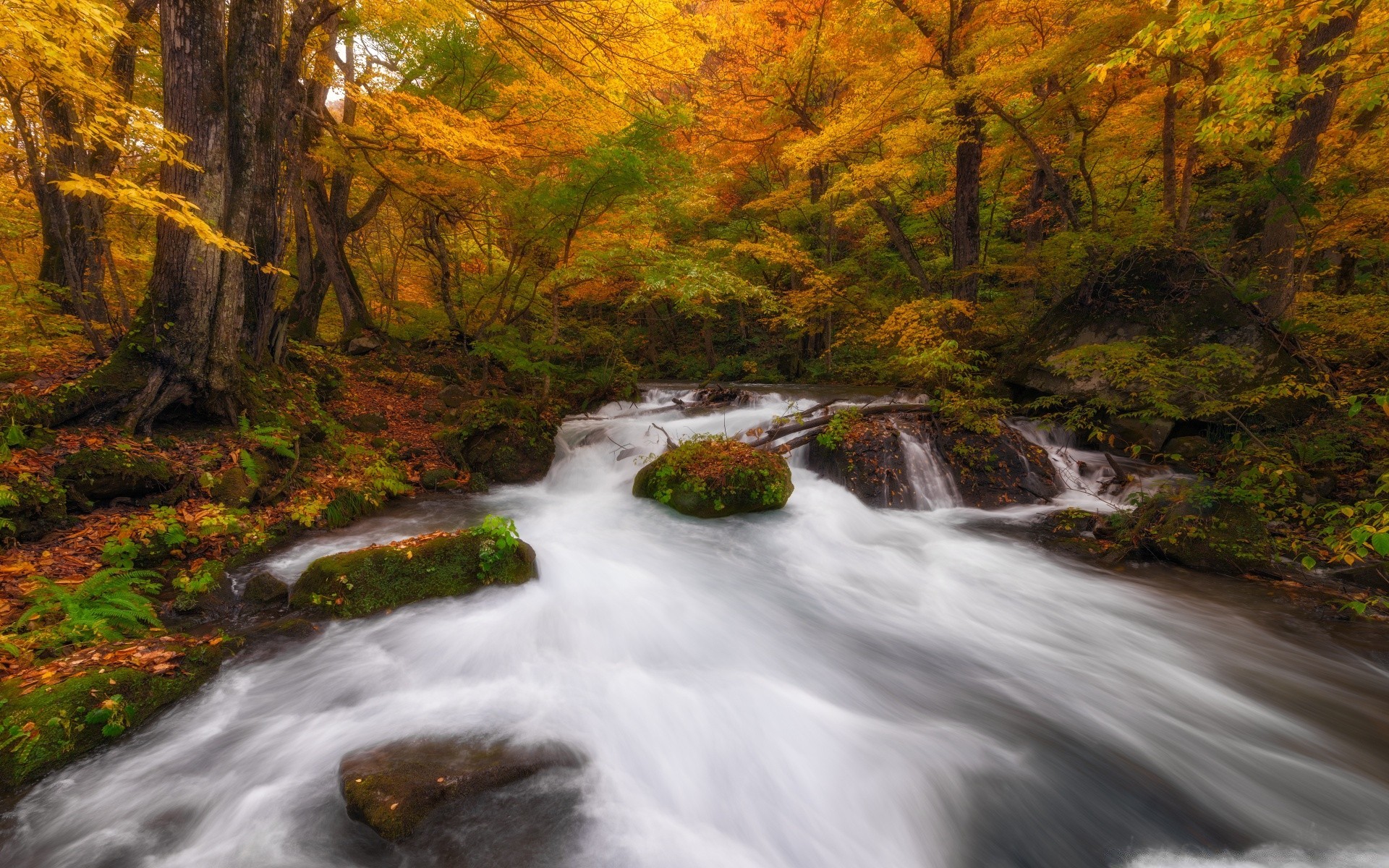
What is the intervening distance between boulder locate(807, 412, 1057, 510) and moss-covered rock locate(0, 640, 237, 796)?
24.9 ft

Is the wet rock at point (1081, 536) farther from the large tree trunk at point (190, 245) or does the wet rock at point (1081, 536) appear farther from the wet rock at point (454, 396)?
the large tree trunk at point (190, 245)

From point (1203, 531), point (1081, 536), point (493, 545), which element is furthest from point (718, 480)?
point (1203, 531)

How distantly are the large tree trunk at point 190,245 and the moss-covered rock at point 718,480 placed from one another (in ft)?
17.7

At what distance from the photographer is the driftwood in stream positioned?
8.88 m

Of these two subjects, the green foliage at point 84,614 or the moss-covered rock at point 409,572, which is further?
the moss-covered rock at point 409,572

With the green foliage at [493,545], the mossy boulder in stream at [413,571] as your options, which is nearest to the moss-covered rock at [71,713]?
the mossy boulder in stream at [413,571]

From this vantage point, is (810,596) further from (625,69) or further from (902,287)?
(902,287)

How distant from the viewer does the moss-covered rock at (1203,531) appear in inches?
225

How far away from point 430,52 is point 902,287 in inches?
488

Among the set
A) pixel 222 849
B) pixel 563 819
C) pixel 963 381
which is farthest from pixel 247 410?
pixel 963 381

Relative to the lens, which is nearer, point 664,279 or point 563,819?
point 563,819

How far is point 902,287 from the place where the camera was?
1568 centimetres

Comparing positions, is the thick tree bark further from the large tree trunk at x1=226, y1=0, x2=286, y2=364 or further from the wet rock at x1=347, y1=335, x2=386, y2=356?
the wet rock at x1=347, y1=335, x2=386, y2=356

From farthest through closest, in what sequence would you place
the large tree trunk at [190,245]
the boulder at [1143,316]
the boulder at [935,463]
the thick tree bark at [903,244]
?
1. the thick tree bark at [903,244]
2. the boulder at [1143,316]
3. the boulder at [935,463]
4. the large tree trunk at [190,245]
